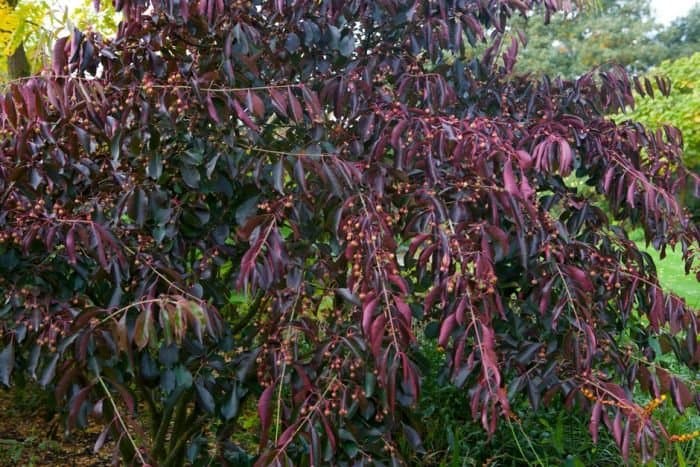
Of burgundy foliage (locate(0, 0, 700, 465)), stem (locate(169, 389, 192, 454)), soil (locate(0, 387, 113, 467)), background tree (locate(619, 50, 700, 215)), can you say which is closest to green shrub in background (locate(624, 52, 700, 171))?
background tree (locate(619, 50, 700, 215))

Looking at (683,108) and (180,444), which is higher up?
(683,108)

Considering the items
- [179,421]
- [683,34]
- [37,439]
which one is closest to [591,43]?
[683,34]

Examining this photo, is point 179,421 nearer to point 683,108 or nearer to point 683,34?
point 683,108

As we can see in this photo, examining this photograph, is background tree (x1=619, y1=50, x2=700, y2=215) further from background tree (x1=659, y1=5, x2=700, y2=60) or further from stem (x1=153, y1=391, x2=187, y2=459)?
background tree (x1=659, y1=5, x2=700, y2=60)

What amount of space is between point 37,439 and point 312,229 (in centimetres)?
233

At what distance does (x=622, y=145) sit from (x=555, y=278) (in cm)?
56

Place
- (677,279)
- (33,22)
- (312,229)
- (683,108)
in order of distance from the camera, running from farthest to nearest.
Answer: (683,108)
(677,279)
(33,22)
(312,229)

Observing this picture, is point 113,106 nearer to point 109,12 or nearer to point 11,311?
point 11,311

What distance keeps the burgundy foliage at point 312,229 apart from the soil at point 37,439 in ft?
4.88

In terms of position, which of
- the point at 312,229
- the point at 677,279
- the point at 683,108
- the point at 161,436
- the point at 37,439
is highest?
the point at 312,229

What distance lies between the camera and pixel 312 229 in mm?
1967

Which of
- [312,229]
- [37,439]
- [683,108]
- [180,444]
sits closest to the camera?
[312,229]

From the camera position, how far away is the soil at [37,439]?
3.28 metres

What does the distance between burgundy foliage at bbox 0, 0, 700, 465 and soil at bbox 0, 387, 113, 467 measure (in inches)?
58.6
